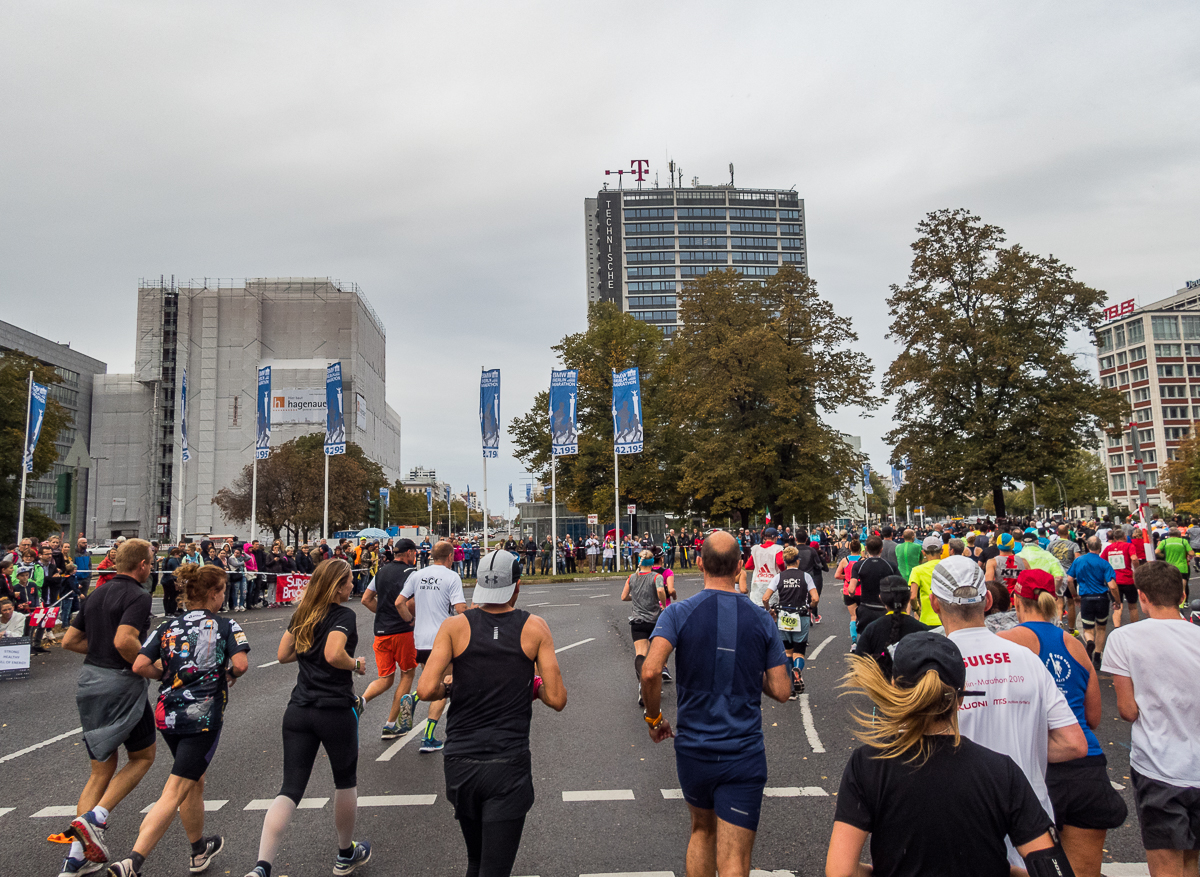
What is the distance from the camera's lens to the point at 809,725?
26.7 ft

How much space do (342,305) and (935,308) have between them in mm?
68646

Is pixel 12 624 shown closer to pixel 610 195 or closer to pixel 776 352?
pixel 776 352

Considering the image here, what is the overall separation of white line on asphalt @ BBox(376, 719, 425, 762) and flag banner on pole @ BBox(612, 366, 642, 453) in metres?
23.6

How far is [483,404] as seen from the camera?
31797 mm

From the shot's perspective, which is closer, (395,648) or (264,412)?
(395,648)

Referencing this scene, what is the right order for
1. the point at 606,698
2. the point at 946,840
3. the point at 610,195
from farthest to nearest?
the point at 610,195
the point at 606,698
the point at 946,840

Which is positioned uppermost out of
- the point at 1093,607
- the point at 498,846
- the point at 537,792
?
the point at 498,846

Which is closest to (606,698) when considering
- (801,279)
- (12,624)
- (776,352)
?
(12,624)

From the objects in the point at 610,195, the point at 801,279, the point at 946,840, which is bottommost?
the point at 946,840

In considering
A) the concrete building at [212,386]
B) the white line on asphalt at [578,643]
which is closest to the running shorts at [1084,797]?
the white line on asphalt at [578,643]

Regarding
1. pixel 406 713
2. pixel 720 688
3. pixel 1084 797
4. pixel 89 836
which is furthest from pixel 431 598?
pixel 1084 797

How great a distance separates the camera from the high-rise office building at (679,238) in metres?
129

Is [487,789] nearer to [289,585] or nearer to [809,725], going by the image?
[809,725]

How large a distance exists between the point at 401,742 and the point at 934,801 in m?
6.65
